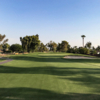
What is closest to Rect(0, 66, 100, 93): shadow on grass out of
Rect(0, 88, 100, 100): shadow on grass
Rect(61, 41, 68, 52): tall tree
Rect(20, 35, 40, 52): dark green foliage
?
Rect(0, 88, 100, 100): shadow on grass

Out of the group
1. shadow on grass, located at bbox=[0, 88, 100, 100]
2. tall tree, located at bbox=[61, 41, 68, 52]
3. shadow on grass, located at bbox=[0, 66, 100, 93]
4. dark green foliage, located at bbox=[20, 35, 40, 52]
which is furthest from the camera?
tall tree, located at bbox=[61, 41, 68, 52]

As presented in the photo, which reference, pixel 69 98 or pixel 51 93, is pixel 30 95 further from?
pixel 69 98

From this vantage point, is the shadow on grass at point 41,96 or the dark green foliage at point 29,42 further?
the dark green foliage at point 29,42

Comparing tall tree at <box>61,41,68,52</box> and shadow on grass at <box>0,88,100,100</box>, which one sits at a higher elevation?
tall tree at <box>61,41,68,52</box>

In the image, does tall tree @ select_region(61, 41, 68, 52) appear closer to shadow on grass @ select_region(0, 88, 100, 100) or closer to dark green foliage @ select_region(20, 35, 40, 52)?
dark green foliage @ select_region(20, 35, 40, 52)

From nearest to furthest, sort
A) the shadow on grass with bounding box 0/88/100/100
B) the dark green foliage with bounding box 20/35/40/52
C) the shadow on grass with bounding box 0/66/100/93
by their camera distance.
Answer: the shadow on grass with bounding box 0/88/100/100
the shadow on grass with bounding box 0/66/100/93
the dark green foliage with bounding box 20/35/40/52

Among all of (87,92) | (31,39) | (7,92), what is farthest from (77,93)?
(31,39)

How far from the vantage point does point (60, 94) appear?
514 cm

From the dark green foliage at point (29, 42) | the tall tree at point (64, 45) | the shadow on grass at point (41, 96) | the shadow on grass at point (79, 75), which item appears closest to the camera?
the shadow on grass at point (41, 96)

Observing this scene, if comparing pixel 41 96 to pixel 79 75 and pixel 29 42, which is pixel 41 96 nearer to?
pixel 79 75

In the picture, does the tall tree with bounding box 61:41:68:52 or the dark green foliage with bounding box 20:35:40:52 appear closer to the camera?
the dark green foliage with bounding box 20:35:40:52

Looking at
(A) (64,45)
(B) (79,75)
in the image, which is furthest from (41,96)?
(A) (64,45)

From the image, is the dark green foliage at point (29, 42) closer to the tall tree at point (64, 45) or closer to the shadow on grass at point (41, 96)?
the tall tree at point (64, 45)

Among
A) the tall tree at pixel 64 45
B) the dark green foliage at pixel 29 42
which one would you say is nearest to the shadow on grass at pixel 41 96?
the dark green foliage at pixel 29 42
